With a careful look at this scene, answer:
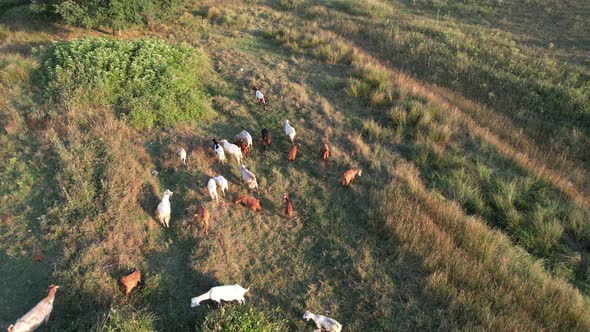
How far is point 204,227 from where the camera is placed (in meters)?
7.12

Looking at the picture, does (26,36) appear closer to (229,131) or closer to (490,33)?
(229,131)

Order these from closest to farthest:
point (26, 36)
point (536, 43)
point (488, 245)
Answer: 1. point (488, 245)
2. point (26, 36)
3. point (536, 43)

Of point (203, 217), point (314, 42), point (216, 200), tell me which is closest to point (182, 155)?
point (216, 200)

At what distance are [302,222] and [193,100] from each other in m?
5.31

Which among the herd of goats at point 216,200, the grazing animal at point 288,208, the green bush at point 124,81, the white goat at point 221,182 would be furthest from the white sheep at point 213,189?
the green bush at point 124,81

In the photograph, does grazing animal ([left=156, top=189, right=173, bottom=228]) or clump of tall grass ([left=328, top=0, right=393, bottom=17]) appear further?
clump of tall grass ([left=328, top=0, right=393, bottom=17])

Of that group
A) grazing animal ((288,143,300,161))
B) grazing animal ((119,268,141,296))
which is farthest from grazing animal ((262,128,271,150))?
grazing animal ((119,268,141,296))

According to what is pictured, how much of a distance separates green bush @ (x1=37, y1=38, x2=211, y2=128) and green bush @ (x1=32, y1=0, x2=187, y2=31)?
255 cm

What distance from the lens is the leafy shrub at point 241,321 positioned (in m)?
5.30

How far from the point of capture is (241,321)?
5379 mm

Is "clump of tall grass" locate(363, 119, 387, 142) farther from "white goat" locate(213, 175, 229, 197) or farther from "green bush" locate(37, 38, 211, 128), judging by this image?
"green bush" locate(37, 38, 211, 128)

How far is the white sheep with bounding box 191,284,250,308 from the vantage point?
18.8 feet

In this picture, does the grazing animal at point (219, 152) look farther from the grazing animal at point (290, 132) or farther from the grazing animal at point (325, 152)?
the grazing animal at point (325, 152)

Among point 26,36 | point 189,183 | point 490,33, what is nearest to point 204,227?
point 189,183
